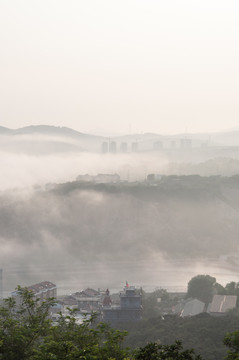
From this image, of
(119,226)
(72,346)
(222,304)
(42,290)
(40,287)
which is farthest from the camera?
(119,226)

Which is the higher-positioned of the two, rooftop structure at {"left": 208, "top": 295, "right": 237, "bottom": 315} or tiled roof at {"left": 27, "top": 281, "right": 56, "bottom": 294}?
rooftop structure at {"left": 208, "top": 295, "right": 237, "bottom": 315}

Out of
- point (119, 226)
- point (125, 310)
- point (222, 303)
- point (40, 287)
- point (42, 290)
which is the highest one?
point (222, 303)

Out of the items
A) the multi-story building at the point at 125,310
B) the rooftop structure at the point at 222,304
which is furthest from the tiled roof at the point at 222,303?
the multi-story building at the point at 125,310

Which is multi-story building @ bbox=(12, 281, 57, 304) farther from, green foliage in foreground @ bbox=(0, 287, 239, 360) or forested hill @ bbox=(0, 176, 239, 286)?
green foliage in foreground @ bbox=(0, 287, 239, 360)

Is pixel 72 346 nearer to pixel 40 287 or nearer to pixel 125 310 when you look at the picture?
pixel 125 310

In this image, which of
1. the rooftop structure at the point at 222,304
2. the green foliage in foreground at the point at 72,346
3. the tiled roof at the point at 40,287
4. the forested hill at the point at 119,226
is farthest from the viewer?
the forested hill at the point at 119,226

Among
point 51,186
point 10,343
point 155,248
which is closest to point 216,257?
point 155,248

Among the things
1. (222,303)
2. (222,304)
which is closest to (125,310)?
(222,304)

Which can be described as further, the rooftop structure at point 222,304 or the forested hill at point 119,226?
the forested hill at point 119,226

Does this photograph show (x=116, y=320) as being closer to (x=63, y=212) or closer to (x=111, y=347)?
(x=111, y=347)

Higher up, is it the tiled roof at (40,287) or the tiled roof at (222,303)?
the tiled roof at (222,303)

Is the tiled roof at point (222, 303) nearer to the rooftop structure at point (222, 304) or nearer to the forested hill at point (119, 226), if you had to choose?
the rooftop structure at point (222, 304)

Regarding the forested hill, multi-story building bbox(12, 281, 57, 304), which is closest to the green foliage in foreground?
multi-story building bbox(12, 281, 57, 304)
